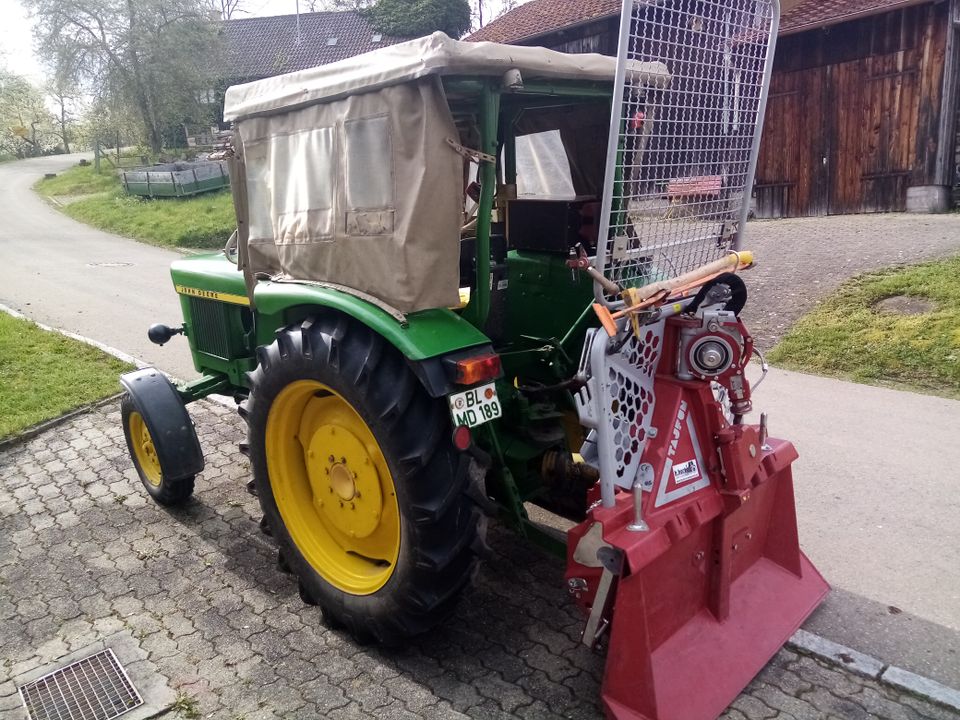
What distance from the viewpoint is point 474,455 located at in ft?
8.99

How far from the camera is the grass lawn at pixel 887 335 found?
6066 millimetres

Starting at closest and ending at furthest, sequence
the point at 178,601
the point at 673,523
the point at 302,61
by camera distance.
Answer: the point at 673,523, the point at 178,601, the point at 302,61

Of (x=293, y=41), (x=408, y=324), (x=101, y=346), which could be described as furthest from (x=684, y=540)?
(x=293, y=41)

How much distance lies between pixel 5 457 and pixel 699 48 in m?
5.15

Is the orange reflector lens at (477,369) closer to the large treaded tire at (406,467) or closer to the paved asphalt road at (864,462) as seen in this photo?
the large treaded tire at (406,467)

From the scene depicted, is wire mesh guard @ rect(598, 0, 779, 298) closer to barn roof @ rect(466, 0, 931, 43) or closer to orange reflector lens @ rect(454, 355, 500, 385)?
orange reflector lens @ rect(454, 355, 500, 385)

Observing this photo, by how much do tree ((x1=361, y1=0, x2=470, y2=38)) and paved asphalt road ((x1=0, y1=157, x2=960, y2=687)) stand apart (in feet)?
69.6

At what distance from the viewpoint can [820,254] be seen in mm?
9344

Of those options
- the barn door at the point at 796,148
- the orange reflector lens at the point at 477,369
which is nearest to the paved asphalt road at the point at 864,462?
the orange reflector lens at the point at 477,369

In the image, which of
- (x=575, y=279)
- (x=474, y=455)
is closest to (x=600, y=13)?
(x=575, y=279)

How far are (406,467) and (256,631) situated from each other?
120cm

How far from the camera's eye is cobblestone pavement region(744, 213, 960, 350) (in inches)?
306

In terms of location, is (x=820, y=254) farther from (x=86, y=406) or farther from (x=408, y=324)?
(x=86, y=406)

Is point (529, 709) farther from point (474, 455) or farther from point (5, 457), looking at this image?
point (5, 457)
